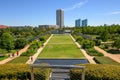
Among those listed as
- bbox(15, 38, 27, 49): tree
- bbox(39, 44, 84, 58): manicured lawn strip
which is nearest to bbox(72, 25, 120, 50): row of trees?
bbox(39, 44, 84, 58): manicured lawn strip

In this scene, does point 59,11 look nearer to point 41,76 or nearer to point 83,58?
point 83,58

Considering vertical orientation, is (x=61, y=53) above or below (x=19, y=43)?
below

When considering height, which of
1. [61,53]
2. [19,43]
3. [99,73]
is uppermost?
[99,73]

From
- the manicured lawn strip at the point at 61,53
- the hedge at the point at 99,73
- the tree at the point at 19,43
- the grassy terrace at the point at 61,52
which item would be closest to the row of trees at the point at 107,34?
the grassy terrace at the point at 61,52

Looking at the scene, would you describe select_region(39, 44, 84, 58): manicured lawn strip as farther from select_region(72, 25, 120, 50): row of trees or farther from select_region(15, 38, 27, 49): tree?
select_region(15, 38, 27, 49): tree

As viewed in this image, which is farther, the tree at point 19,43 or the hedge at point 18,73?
the tree at point 19,43

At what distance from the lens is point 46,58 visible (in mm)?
32938

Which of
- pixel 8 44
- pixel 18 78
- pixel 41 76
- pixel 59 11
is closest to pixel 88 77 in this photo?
pixel 41 76

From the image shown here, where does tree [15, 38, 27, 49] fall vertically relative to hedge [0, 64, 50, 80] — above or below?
below

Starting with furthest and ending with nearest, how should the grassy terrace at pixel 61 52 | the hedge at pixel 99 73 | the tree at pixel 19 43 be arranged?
1. the tree at pixel 19 43
2. the grassy terrace at pixel 61 52
3. the hedge at pixel 99 73

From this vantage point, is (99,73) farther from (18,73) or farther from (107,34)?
(107,34)

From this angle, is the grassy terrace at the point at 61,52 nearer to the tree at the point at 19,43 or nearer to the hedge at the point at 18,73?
the tree at the point at 19,43

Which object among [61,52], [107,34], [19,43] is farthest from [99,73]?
[107,34]

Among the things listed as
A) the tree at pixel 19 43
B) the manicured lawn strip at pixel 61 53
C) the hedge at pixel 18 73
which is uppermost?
the hedge at pixel 18 73
